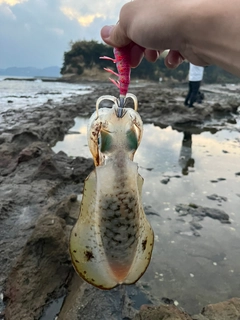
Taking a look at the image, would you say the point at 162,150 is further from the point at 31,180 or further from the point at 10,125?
the point at 10,125

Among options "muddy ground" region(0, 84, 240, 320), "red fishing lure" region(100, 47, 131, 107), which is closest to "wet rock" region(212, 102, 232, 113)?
"muddy ground" region(0, 84, 240, 320)

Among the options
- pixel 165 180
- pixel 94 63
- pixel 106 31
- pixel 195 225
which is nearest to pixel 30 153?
pixel 165 180

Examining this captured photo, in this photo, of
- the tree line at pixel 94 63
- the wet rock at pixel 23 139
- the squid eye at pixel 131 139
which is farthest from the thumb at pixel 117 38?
the tree line at pixel 94 63

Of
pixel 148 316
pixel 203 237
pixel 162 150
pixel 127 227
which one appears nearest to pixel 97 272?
pixel 127 227

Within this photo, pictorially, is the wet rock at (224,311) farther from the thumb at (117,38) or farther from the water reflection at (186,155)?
the water reflection at (186,155)

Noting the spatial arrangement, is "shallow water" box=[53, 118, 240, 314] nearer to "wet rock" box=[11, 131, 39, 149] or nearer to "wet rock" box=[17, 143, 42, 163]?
"wet rock" box=[11, 131, 39, 149]

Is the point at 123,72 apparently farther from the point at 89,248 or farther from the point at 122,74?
the point at 89,248
